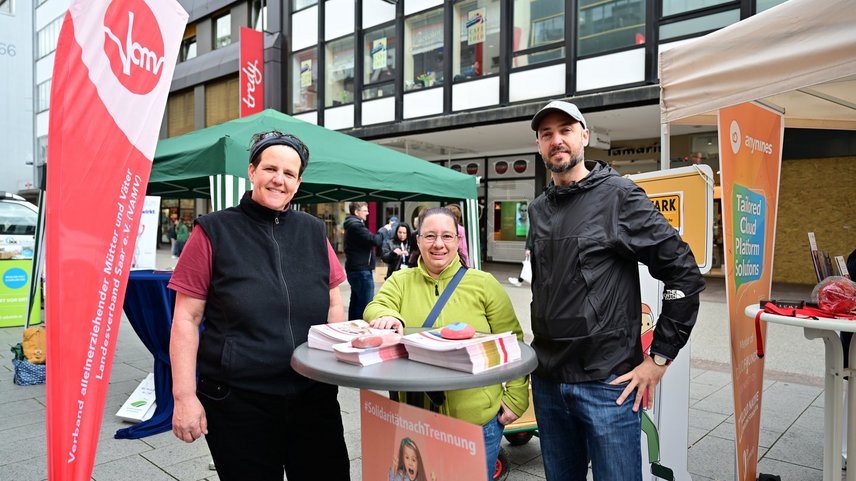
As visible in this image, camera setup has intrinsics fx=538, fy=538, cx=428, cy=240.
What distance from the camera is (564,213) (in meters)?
1.90

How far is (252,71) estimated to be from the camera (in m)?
18.0

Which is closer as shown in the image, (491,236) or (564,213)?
(564,213)

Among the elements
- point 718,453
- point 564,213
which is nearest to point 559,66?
point 718,453

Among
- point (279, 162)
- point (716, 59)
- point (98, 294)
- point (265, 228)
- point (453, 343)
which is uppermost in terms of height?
point (716, 59)

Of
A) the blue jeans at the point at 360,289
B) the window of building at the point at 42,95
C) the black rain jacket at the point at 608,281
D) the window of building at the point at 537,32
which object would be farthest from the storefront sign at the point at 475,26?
the window of building at the point at 42,95

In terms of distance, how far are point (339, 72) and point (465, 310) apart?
1597cm

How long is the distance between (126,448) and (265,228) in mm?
2567

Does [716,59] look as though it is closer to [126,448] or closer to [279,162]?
[279,162]

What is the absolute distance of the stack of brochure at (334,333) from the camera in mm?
1696

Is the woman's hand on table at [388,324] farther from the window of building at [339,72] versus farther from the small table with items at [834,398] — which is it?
the window of building at [339,72]

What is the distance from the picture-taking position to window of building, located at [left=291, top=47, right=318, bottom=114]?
17469 millimetres

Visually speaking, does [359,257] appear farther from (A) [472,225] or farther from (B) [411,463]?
(B) [411,463]

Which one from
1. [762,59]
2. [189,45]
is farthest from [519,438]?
[189,45]

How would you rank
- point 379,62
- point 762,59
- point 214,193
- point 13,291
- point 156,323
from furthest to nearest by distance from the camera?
point 379,62 → point 13,291 → point 214,193 → point 156,323 → point 762,59
